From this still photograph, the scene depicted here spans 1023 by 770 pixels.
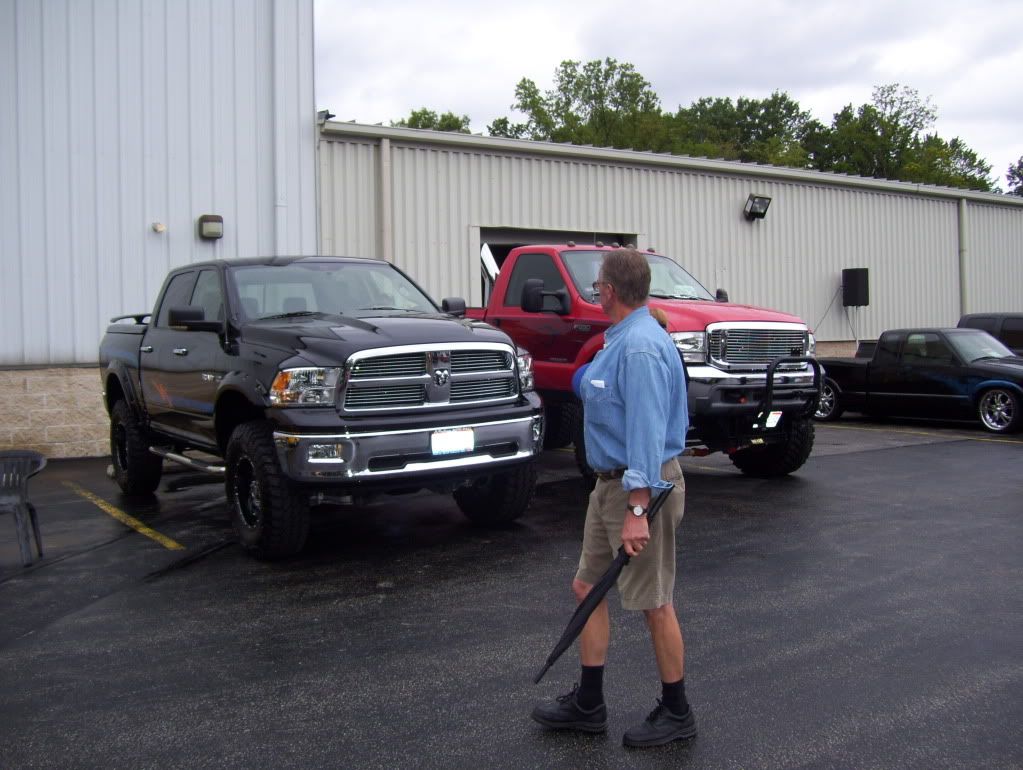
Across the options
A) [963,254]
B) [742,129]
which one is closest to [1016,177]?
[742,129]

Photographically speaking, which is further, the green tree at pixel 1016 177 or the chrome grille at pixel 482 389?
the green tree at pixel 1016 177

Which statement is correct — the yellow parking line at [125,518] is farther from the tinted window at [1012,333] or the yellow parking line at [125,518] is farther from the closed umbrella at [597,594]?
the tinted window at [1012,333]

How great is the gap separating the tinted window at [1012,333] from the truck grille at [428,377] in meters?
12.9

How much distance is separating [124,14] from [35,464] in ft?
28.7

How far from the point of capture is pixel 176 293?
9.37 metres

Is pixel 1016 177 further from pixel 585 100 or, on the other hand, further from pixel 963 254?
pixel 963 254

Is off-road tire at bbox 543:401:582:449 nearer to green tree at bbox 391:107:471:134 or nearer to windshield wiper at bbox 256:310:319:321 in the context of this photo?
windshield wiper at bbox 256:310:319:321

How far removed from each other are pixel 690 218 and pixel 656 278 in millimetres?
9117

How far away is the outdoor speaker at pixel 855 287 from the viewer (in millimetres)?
21375

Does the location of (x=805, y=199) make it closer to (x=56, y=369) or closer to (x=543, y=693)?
(x=56, y=369)

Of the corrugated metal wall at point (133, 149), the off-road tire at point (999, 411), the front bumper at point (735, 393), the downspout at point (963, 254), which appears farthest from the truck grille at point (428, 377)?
the downspout at point (963, 254)

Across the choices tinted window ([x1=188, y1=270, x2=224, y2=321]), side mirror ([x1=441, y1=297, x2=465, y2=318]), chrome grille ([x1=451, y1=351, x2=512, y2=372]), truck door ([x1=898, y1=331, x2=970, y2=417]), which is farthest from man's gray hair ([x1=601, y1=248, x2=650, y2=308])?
truck door ([x1=898, y1=331, x2=970, y2=417])

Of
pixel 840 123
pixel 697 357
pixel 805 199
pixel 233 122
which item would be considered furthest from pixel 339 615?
pixel 840 123

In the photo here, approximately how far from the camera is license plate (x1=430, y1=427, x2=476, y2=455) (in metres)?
6.87
